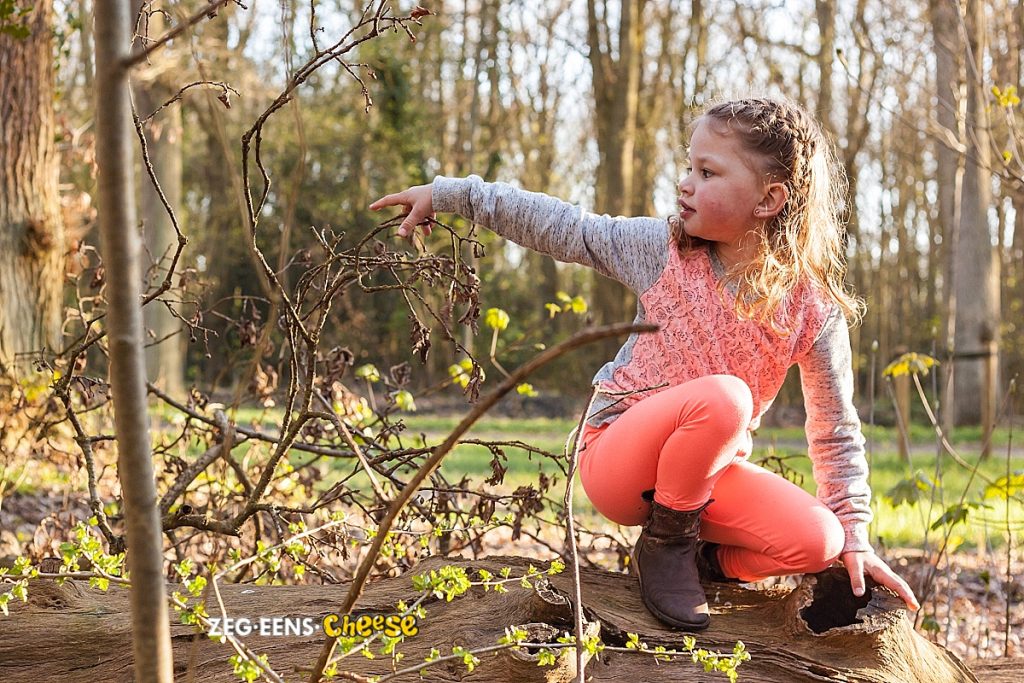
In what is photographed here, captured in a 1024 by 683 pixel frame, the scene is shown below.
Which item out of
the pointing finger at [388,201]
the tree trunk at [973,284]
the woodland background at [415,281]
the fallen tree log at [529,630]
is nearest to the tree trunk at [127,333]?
the woodland background at [415,281]

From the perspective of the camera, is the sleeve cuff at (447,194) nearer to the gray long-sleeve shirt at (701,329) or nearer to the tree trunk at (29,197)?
the gray long-sleeve shirt at (701,329)

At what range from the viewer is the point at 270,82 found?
1482 cm

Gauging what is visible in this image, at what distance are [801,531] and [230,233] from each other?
48.1 feet

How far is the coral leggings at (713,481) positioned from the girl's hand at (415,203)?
708mm

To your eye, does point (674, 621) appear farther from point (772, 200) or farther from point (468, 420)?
point (468, 420)

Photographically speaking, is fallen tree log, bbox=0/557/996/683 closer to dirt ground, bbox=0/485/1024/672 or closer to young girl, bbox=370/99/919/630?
young girl, bbox=370/99/919/630

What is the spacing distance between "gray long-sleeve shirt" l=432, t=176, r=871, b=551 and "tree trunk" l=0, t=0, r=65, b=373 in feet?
13.2

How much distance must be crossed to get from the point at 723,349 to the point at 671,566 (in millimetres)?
582

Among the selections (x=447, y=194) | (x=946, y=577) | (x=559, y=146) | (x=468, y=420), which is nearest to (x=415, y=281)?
(x=447, y=194)

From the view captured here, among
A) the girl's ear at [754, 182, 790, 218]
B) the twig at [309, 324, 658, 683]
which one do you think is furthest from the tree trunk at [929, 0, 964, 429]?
the twig at [309, 324, 658, 683]

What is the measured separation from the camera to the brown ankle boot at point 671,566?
2309mm

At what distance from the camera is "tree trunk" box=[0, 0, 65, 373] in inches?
221

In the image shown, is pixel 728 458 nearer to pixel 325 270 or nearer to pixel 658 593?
pixel 658 593

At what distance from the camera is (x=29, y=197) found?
226 inches
